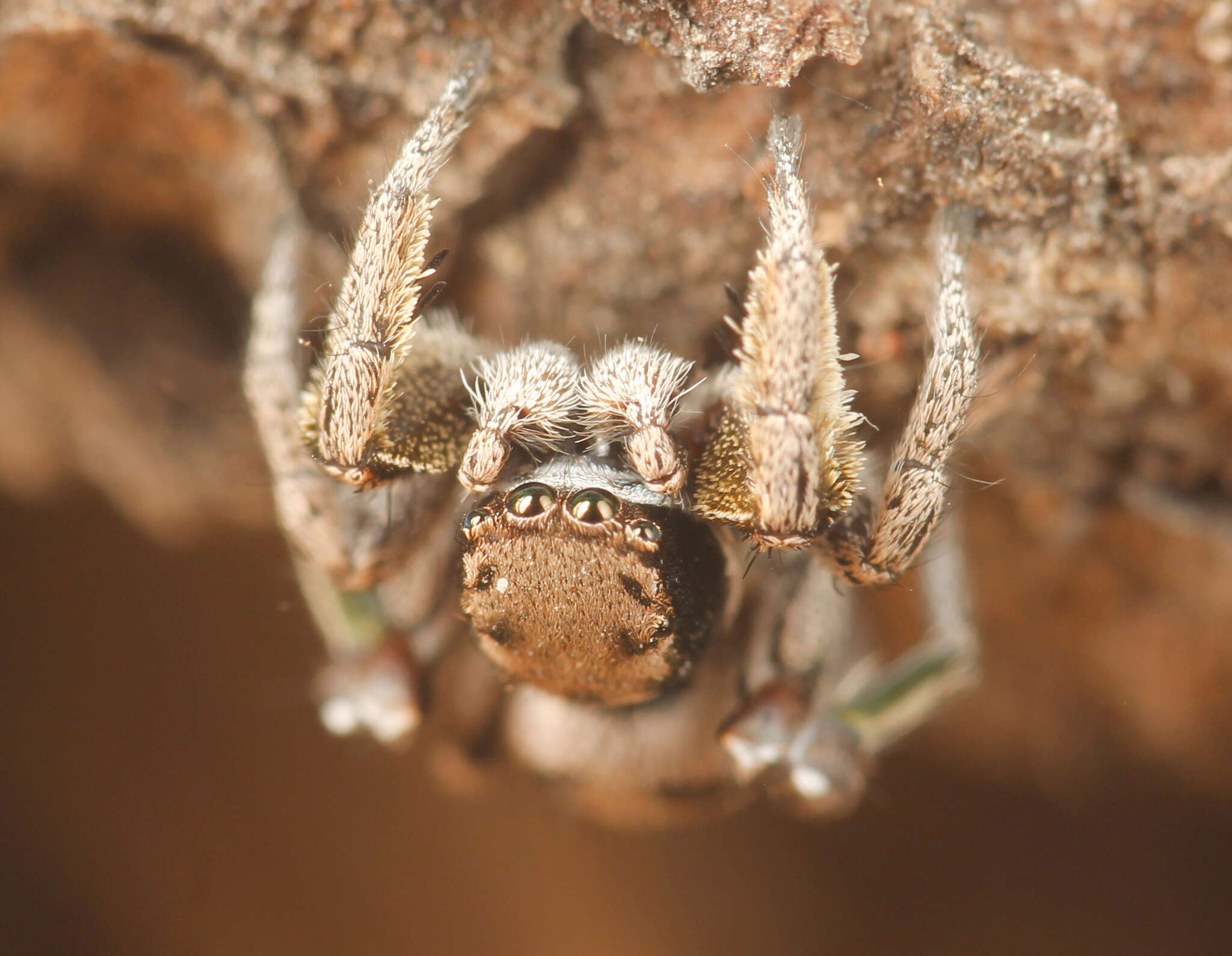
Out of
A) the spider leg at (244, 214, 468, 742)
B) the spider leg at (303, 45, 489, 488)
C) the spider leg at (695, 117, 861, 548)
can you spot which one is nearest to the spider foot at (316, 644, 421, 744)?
the spider leg at (244, 214, 468, 742)

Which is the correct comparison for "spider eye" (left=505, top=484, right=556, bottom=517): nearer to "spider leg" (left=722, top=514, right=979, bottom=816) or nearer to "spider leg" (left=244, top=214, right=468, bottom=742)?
"spider leg" (left=244, top=214, right=468, bottom=742)

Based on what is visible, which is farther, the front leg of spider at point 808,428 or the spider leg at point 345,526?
the spider leg at point 345,526

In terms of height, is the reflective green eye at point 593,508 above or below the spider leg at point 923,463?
below

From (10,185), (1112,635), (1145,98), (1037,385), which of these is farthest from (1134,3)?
(10,185)

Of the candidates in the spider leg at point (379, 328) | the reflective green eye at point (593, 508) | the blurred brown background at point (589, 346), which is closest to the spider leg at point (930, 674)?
the blurred brown background at point (589, 346)

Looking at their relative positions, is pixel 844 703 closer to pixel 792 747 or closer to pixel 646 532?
pixel 792 747

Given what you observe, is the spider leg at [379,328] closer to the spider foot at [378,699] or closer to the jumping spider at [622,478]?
the jumping spider at [622,478]

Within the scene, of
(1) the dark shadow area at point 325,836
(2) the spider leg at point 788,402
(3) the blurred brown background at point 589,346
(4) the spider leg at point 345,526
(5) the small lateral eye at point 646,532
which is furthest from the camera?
(1) the dark shadow area at point 325,836
